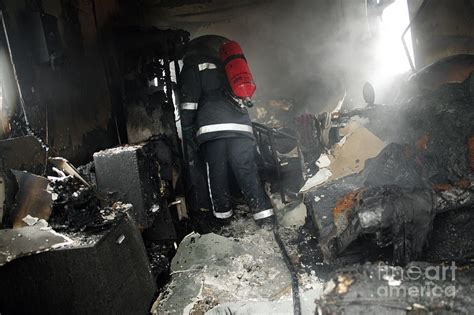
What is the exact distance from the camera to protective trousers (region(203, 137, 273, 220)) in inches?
171

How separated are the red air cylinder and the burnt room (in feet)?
0.08

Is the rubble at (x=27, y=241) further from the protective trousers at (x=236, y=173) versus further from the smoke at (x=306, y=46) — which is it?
the smoke at (x=306, y=46)

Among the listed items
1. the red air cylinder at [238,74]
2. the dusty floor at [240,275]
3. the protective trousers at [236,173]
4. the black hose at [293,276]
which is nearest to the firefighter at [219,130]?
the protective trousers at [236,173]

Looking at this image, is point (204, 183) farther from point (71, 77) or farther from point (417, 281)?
point (417, 281)

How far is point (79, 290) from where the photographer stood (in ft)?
7.32

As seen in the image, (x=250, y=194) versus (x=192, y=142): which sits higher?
(x=192, y=142)

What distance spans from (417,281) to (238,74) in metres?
3.06

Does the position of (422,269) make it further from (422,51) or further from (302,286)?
(422,51)

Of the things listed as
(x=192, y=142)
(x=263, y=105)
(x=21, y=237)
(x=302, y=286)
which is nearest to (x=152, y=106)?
(x=192, y=142)

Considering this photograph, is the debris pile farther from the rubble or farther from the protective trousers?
the rubble

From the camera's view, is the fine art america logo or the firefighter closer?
the fine art america logo

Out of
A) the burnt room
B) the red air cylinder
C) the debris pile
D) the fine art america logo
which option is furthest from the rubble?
the red air cylinder

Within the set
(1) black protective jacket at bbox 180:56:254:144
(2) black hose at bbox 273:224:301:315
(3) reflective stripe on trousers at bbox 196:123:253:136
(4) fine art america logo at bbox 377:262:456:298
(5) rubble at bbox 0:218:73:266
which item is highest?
(1) black protective jacket at bbox 180:56:254:144

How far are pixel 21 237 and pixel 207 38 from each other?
3572 millimetres
